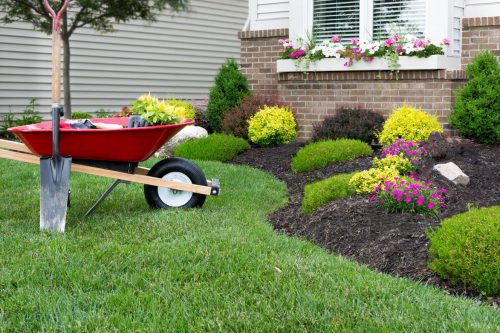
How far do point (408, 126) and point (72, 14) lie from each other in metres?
8.11

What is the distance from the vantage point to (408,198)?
507cm

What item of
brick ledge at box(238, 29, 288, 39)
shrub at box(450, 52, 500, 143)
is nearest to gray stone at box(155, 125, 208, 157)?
brick ledge at box(238, 29, 288, 39)

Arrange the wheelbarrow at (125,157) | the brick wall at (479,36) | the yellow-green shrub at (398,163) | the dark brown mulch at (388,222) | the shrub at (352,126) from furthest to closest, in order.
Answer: the brick wall at (479,36) < the shrub at (352,126) < the yellow-green shrub at (398,163) < the wheelbarrow at (125,157) < the dark brown mulch at (388,222)

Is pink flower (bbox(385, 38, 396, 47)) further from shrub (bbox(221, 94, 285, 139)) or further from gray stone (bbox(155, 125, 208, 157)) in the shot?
gray stone (bbox(155, 125, 208, 157))

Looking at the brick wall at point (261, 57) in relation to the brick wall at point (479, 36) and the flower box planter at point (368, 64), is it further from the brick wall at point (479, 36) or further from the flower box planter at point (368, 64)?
the brick wall at point (479, 36)

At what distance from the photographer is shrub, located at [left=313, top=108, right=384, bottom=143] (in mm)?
9344

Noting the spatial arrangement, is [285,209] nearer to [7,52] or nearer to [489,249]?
[489,249]

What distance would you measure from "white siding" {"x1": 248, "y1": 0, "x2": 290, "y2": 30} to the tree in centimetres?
319

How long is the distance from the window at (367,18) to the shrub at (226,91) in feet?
4.67

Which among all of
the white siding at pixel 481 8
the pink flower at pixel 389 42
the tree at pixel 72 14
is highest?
the tree at pixel 72 14

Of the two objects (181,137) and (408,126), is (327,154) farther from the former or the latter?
(181,137)

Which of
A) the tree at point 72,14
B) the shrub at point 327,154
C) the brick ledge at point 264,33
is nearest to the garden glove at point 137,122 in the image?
the shrub at point 327,154

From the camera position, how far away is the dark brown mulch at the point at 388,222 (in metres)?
4.41

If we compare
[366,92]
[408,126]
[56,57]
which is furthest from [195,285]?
[366,92]
